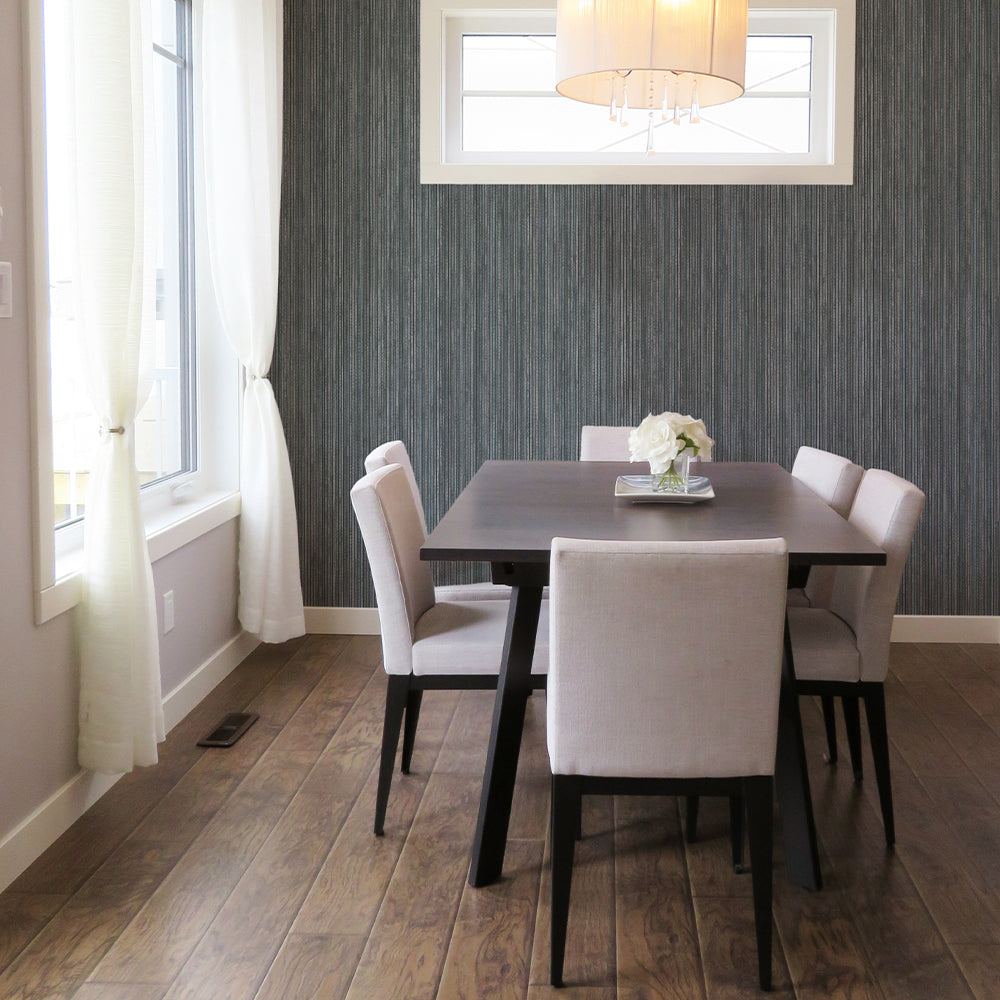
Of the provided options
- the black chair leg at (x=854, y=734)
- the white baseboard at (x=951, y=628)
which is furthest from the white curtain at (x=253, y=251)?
the white baseboard at (x=951, y=628)

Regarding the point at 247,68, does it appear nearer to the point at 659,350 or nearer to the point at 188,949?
the point at 659,350

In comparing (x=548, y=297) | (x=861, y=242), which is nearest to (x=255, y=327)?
(x=548, y=297)

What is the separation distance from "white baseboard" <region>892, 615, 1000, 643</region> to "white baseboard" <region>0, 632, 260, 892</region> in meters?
2.69

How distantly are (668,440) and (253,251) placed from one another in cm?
186

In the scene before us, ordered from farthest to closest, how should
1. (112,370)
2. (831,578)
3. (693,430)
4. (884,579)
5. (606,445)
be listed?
(606,445) < (831,578) < (693,430) < (112,370) < (884,579)

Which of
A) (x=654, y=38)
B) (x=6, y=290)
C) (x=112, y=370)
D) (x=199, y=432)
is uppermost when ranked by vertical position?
(x=654, y=38)

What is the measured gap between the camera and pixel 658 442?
283 cm

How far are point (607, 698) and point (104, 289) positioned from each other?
156 centimetres

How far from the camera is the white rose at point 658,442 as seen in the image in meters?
2.81

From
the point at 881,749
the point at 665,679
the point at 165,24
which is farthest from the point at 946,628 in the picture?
the point at 165,24

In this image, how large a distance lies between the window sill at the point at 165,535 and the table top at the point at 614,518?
90 cm

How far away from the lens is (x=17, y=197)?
8.05ft

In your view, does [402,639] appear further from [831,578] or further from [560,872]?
[831,578]

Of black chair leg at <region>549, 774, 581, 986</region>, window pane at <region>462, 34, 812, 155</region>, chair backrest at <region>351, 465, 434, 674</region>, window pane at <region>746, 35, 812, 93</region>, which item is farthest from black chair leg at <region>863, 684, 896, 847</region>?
window pane at <region>746, 35, 812, 93</region>
